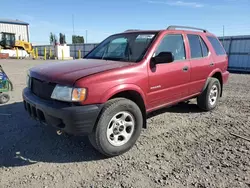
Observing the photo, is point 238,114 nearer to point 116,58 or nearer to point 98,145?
point 116,58

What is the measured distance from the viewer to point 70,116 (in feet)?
8.65

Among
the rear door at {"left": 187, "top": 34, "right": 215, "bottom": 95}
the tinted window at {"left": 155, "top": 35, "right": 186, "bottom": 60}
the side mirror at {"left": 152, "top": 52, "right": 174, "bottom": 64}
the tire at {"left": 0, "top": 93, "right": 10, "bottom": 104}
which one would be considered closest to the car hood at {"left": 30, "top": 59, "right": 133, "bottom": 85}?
the side mirror at {"left": 152, "top": 52, "right": 174, "bottom": 64}

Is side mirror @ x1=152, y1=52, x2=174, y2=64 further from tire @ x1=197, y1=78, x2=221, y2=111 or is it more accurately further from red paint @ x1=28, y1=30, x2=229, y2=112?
tire @ x1=197, y1=78, x2=221, y2=111

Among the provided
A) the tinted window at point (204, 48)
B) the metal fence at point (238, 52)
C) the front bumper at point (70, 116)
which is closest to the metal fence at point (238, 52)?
the metal fence at point (238, 52)

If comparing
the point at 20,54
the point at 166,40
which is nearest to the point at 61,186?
the point at 166,40

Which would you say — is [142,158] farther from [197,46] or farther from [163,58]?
[197,46]

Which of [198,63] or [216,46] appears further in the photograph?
[216,46]

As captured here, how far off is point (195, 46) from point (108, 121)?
275cm

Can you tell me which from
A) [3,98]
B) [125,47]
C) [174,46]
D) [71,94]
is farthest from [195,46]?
[3,98]

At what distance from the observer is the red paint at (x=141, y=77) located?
2.81 m

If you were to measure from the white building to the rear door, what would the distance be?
43.3m

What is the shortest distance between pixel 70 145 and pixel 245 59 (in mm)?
14535

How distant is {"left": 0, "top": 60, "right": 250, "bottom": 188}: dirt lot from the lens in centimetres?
259

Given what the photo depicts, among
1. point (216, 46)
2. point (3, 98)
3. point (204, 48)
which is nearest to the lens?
point (204, 48)
